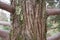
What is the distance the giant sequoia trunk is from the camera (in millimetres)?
1069

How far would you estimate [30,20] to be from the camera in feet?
3.52

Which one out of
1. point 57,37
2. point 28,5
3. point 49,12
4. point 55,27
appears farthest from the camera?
point 55,27

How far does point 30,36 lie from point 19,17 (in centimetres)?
14

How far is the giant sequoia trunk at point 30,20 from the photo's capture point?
1.07 m

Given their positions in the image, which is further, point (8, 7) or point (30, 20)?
point (8, 7)

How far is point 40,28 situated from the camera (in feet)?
3.64

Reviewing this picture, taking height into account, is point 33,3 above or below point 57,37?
above

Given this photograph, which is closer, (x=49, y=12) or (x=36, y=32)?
(x=36, y=32)

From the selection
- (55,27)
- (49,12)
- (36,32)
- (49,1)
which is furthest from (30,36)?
(49,1)

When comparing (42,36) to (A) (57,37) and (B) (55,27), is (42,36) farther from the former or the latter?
(B) (55,27)

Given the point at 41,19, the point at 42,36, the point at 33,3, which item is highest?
the point at 33,3

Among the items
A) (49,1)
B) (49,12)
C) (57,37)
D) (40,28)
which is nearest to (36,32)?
(40,28)

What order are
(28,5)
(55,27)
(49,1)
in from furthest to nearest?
(49,1) < (55,27) < (28,5)

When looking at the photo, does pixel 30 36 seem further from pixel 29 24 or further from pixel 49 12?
pixel 49 12
